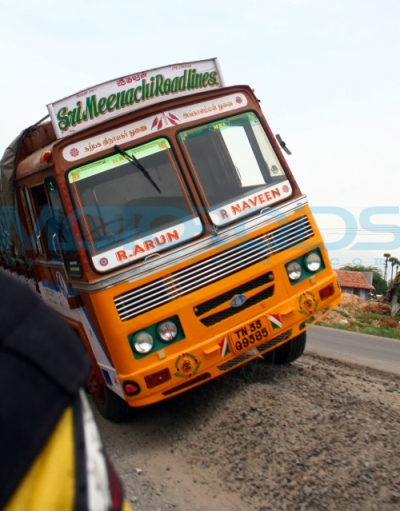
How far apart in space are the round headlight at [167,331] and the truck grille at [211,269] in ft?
0.63

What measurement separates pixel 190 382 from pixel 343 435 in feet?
4.99

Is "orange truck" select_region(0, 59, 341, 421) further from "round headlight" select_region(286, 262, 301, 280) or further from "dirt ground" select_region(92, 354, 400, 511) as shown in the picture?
"dirt ground" select_region(92, 354, 400, 511)

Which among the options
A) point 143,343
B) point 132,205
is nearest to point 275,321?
point 143,343

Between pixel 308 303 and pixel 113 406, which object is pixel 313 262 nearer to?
pixel 308 303

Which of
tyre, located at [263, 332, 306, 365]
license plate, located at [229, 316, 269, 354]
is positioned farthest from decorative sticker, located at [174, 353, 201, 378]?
tyre, located at [263, 332, 306, 365]

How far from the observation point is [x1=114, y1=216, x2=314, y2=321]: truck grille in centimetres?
516

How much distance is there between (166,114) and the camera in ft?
18.5

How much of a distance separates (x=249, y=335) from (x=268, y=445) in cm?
116

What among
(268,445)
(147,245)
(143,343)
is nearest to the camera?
(268,445)

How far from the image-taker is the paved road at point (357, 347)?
28.0ft

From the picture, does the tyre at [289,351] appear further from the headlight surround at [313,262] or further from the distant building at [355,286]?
the distant building at [355,286]

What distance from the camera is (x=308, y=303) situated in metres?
5.75

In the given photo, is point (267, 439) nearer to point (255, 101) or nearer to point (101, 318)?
point (101, 318)

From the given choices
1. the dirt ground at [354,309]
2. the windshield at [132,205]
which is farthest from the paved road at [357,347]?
the dirt ground at [354,309]
